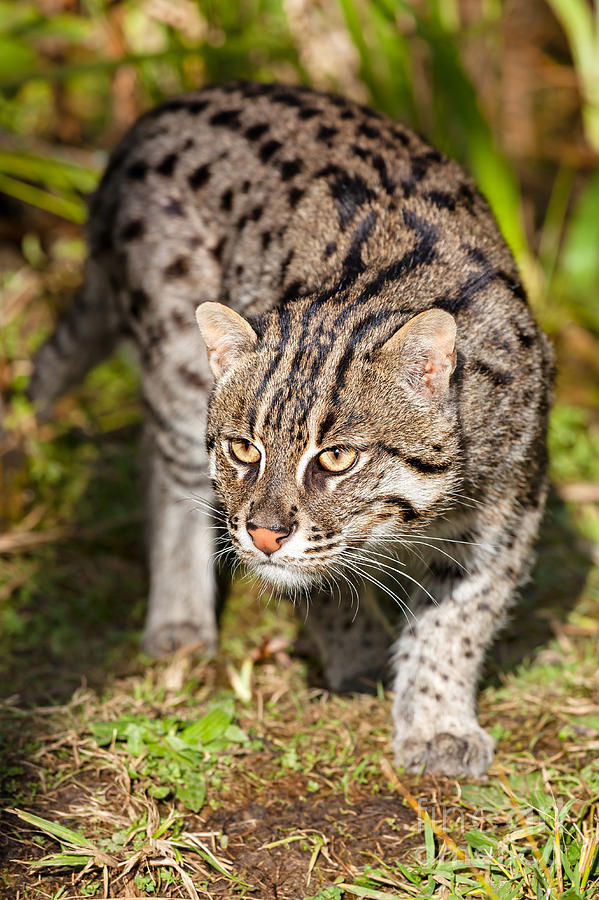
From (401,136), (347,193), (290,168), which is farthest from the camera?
(401,136)

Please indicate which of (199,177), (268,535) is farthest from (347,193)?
(268,535)

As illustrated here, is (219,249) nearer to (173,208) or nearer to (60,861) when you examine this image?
(173,208)

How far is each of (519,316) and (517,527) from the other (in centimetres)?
94

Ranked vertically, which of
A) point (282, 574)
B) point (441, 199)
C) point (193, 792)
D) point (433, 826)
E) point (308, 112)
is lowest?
point (193, 792)

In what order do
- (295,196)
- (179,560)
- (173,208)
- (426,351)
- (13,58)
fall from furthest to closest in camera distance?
(13,58)
(179,560)
(173,208)
(295,196)
(426,351)

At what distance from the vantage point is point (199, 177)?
5609 mm

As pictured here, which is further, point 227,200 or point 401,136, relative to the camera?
point 227,200

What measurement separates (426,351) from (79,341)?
10.4 feet

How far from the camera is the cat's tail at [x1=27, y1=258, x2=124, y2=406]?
253 inches

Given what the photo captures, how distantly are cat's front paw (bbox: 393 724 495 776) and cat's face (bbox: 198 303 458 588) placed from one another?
105 centimetres

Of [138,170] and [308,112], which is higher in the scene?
[308,112]

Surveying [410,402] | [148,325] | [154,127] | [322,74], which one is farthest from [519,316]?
[322,74]

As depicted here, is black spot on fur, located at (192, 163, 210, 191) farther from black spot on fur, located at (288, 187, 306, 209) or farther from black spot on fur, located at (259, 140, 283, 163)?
black spot on fur, located at (288, 187, 306, 209)

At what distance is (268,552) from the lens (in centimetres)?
399
